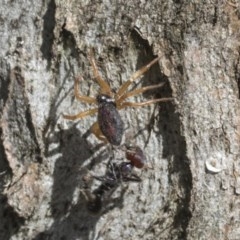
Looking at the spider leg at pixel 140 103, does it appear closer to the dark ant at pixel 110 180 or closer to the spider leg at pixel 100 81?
the spider leg at pixel 100 81

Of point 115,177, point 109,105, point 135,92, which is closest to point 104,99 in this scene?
point 109,105

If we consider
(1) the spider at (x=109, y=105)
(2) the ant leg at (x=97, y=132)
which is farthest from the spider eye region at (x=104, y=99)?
(2) the ant leg at (x=97, y=132)

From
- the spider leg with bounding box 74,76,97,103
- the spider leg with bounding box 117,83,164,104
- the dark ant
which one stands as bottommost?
the dark ant

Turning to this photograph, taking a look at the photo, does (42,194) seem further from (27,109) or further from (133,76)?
(133,76)

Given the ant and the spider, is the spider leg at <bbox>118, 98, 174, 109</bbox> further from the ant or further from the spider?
the ant

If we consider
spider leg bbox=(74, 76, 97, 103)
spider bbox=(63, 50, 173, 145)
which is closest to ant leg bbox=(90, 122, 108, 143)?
spider bbox=(63, 50, 173, 145)
